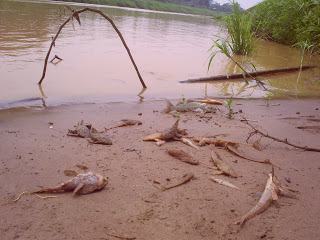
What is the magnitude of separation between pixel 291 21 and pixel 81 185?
35.7 ft

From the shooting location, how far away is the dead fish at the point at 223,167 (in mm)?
3086

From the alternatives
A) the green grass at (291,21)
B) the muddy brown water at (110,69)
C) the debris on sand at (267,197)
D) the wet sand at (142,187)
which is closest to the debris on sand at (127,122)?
the wet sand at (142,187)

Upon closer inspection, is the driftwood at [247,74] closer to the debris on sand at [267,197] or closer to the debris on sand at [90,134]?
the debris on sand at [90,134]

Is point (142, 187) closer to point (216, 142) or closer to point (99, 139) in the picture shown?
point (99, 139)

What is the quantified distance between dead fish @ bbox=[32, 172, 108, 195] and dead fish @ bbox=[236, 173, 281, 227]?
102cm

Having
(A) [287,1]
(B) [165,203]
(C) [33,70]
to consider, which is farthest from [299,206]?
(A) [287,1]

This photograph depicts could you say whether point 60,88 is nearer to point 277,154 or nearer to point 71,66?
point 71,66

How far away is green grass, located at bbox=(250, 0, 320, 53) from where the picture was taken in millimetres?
10038

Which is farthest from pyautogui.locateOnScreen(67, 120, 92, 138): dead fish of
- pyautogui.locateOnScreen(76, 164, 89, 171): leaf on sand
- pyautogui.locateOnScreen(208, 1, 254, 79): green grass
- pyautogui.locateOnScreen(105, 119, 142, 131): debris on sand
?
pyautogui.locateOnScreen(208, 1, 254, 79): green grass

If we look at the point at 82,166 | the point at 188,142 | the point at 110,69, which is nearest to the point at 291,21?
the point at 110,69

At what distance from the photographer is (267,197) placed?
2.69 metres

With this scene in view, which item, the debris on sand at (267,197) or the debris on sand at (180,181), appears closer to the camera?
the debris on sand at (267,197)

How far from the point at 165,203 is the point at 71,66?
5.59 meters

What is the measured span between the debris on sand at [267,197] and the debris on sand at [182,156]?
2.17 feet
